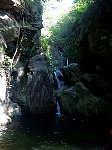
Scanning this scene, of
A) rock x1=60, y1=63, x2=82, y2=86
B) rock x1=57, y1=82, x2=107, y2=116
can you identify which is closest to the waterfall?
rock x1=60, y1=63, x2=82, y2=86

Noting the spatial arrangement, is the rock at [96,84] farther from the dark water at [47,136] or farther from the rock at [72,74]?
the dark water at [47,136]

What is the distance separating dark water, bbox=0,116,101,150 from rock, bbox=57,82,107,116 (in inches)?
66.2

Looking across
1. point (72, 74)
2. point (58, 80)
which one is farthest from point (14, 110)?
point (58, 80)

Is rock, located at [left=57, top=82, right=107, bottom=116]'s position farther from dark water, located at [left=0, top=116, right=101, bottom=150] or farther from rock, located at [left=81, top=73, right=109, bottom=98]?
dark water, located at [left=0, top=116, right=101, bottom=150]

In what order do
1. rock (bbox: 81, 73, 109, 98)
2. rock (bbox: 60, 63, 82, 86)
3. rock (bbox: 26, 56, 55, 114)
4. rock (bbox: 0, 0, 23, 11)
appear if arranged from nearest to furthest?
1. rock (bbox: 0, 0, 23, 11)
2. rock (bbox: 81, 73, 109, 98)
3. rock (bbox: 26, 56, 55, 114)
4. rock (bbox: 60, 63, 82, 86)

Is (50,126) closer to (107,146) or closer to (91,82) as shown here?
(91,82)

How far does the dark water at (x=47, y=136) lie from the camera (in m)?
14.1

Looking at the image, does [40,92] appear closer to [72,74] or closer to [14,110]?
[14,110]

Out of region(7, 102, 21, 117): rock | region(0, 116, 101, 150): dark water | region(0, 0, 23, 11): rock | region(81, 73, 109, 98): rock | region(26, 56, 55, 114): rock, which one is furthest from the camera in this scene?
region(26, 56, 55, 114): rock

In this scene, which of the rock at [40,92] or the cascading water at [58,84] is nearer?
the cascading water at [58,84]

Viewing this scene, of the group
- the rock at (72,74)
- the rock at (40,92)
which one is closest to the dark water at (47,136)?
the rock at (40,92)

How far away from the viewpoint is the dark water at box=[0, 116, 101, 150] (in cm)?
1414

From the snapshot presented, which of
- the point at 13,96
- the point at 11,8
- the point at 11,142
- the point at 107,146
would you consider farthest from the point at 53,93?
the point at 107,146

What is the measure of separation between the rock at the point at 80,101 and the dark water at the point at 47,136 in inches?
66.2
